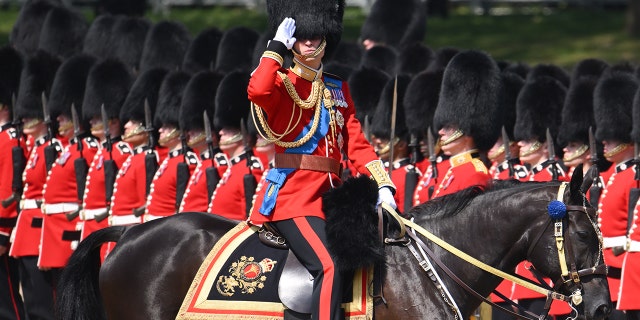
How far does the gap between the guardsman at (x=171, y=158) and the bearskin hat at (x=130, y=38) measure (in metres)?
2.76

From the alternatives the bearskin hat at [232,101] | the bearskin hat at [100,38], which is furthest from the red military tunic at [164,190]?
the bearskin hat at [100,38]

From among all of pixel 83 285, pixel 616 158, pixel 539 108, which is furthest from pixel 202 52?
pixel 83 285

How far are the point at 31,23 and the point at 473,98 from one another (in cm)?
635

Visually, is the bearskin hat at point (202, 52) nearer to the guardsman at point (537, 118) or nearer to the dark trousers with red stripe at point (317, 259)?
the guardsman at point (537, 118)

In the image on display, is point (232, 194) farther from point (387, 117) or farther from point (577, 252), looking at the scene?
point (577, 252)

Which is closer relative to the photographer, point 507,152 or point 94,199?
point 507,152

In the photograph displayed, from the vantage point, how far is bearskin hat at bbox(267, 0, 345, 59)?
5.76m

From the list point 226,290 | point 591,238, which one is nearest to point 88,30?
point 226,290

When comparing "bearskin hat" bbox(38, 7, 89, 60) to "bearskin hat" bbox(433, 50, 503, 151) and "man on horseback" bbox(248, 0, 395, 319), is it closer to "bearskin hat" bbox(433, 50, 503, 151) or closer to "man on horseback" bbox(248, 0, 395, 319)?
"bearskin hat" bbox(433, 50, 503, 151)

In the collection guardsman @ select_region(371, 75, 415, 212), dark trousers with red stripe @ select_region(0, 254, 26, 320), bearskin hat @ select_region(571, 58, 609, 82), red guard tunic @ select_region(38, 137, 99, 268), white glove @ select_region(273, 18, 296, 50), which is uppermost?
white glove @ select_region(273, 18, 296, 50)

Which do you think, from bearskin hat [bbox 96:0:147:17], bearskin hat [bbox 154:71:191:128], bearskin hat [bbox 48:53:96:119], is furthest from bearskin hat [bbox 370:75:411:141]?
bearskin hat [bbox 96:0:147:17]

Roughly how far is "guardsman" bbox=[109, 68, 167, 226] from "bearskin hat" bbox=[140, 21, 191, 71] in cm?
198

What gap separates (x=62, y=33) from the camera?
1268cm

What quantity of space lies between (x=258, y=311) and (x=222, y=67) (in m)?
5.84
